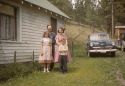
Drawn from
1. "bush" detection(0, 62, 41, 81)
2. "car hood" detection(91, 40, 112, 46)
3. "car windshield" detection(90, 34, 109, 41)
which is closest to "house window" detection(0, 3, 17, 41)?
A: "bush" detection(0, 62, 41, 81)

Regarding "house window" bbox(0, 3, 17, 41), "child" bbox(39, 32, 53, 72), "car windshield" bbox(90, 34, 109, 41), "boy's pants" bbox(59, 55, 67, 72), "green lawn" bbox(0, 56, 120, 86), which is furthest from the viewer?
"car windshield" bbox(90, 34, 109, 41)

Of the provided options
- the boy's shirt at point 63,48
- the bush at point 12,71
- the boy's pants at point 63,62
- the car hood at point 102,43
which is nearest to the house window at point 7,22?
the bush at point 12,71

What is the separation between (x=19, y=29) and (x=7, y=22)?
123 cm

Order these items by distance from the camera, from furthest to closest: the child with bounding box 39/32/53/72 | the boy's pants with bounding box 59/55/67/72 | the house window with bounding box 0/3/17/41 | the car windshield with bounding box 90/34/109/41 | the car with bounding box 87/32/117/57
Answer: the car windshield with bounding box 90/34/109/41 < the car with bounding box 87/32/117/57 < the house window with bounding box 0/3/17/41 < the child with bounding box 39/32/53/72 < the boy's pants with bounding box 59/55/67/72

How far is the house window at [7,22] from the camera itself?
16875mm

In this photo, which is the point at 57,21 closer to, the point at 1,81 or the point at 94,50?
the point at 94,50

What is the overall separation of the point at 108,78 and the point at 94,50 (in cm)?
1308

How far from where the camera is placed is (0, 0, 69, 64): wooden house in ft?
55.7

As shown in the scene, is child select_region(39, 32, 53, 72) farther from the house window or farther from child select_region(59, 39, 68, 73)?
the house window

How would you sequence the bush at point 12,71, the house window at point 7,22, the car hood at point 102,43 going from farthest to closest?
1. the car hood at point 102,43
2. the house window at point 7,22
3. the bush at point 12,71

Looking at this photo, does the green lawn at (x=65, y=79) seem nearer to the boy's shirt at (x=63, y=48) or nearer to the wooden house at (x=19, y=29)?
the boy's shirt at (x=63, y=48)

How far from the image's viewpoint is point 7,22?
1747 cm

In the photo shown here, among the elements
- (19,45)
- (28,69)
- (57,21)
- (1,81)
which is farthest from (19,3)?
(57,21)

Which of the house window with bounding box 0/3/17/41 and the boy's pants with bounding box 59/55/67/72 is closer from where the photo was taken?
the boy's pants with bounding box 59/55/67/72
